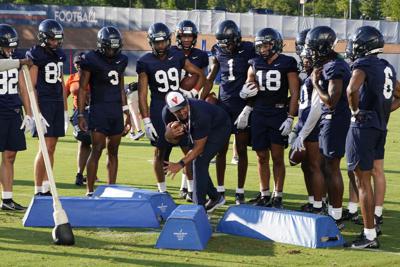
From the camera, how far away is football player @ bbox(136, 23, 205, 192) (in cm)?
1042

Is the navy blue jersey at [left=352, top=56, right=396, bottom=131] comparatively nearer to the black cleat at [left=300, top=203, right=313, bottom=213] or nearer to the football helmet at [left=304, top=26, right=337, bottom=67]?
the football helmet at [left=304, top=26, right=337, bottom=67]

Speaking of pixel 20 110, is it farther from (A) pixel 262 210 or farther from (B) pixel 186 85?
(A) pixel 262 210

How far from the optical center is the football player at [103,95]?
10.3 m

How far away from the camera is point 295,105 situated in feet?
33.0

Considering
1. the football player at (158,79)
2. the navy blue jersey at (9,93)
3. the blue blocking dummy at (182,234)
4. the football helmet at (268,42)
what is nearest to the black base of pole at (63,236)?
the blue blocking dummy at (182,234)

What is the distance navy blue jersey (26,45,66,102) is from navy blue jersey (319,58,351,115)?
331 centimetres

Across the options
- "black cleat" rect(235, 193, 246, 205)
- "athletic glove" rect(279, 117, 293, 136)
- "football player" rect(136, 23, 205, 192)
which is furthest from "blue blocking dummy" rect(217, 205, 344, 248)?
"football player" rect(136, 23, 205, 192)

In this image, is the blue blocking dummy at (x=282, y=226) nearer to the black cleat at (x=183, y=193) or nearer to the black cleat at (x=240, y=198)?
the black cleat at (x=240, y=198)

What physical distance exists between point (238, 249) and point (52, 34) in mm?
3884

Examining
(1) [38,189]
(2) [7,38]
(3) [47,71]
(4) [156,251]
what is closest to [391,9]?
(3) [47,71]

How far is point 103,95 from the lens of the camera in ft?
34.1

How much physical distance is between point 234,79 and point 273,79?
71cm

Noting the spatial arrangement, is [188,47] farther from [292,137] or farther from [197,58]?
[292,137]

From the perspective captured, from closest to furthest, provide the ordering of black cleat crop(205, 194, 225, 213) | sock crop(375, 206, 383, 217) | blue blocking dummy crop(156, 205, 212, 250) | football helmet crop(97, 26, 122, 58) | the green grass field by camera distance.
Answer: the green grass field → blue blocking dummy crop(156, 205, 212, 250) → sock crop(375, 206, 383, 217) → black cleat crop(205, 194, 225, 213) → football helmet crop(97, 26, 122, 58)
